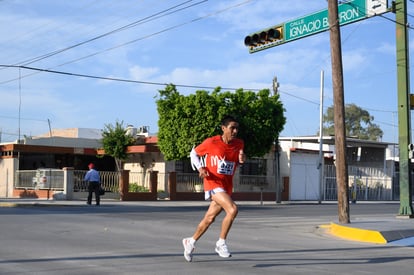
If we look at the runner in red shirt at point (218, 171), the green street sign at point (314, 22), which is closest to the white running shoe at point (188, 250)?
the runner in red shirt at point (218, 171)

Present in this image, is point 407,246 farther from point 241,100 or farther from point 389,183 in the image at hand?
point 389,183

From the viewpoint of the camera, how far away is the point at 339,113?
560 inches

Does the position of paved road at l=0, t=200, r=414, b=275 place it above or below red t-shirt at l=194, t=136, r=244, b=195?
below

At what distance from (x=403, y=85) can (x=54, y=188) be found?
62.5ft

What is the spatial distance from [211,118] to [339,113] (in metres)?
16.1

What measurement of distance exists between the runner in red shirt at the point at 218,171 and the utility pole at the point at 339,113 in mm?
7084

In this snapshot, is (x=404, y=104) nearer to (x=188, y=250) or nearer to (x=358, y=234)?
(x=358, y=234)

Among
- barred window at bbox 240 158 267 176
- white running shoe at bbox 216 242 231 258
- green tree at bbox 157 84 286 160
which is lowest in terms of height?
white running shoe at bbox 216 242 231 258

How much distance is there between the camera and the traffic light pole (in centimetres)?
1767

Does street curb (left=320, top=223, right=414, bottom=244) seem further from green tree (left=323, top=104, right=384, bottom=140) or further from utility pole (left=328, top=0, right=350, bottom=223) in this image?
green tree (left=323, top=104, right=384, bottom=140)

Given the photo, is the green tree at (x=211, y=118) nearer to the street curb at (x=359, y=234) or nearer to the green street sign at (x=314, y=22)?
the green street sign at (x=314, y=22)

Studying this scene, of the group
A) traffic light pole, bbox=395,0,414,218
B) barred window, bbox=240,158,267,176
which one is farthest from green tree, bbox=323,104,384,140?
traffic light pole, bbox=395,0,414,218

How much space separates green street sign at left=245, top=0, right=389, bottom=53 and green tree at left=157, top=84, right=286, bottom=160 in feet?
41.9

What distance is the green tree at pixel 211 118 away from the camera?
3022 cm
